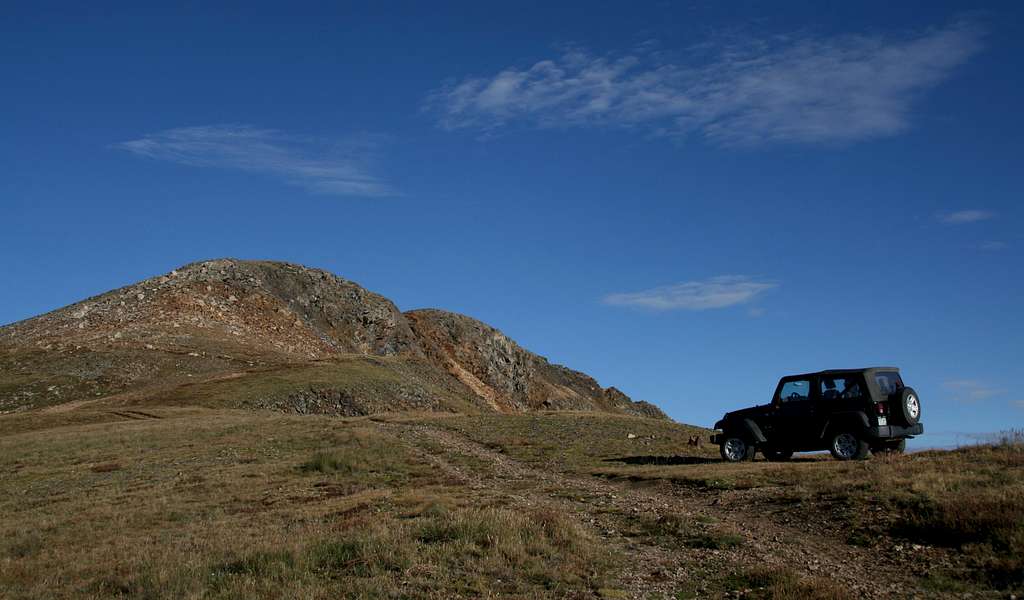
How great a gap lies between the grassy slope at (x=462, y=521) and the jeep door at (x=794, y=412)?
5.77ft

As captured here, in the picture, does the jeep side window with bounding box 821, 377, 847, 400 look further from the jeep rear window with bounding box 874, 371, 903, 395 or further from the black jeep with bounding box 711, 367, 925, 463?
the jeep rear window with bounding box 874, 371, 903, 395

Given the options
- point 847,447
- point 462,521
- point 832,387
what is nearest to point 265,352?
point 832,387

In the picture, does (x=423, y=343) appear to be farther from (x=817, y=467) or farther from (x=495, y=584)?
(x=495, y=584)

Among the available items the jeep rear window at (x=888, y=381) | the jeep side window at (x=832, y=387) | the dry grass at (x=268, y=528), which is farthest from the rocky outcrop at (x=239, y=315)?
the jeep rear window at (x=888, y=381)

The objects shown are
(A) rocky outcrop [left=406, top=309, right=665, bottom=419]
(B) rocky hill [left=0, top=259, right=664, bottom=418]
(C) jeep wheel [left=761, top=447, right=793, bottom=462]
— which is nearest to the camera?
(C) jeep wheel [left=761, top=447, right=793, bottom=462]

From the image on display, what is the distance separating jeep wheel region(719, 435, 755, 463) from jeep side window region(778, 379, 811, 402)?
1.94m

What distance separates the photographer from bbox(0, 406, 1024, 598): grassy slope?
1215cm

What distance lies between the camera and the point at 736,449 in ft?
82.7

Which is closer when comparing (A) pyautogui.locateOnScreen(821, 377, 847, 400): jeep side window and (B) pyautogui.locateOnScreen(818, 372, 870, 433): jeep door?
(B) pyautogui.locateOnScreen(818, 372, 870, 433): jeep door

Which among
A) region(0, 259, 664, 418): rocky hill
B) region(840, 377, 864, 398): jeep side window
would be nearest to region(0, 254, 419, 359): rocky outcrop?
region(0, 259, 664, 418): rocky hill

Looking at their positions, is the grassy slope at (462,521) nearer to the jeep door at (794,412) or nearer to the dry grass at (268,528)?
the dry grass at (268,528)

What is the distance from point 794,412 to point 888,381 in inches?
113

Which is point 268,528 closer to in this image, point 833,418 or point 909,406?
point 833,418

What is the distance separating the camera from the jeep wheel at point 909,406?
22.6 metres
